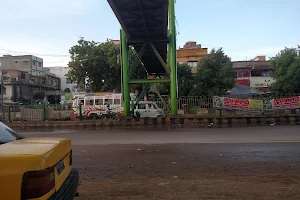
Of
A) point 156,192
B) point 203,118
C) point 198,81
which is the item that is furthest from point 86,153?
point 198,81

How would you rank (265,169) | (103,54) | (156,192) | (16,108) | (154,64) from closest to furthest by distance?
1. (156,192)
2. (265,169)
3. (16,108)
4. (154,64)
5. (103,54)

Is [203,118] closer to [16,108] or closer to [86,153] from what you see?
[86,153]

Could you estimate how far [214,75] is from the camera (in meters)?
29.3

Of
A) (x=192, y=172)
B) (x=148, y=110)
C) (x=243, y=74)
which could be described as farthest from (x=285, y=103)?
(x=243, y=74)

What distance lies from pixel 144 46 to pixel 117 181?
14.5 meters

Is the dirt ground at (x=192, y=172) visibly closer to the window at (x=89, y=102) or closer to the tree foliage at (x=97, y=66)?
the window at (x=89, y=102)

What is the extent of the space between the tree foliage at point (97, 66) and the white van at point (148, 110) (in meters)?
10.2

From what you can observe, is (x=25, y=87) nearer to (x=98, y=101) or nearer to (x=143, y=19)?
(x=98, y=101)

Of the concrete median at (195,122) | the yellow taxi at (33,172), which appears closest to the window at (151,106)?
the concrete median at (195,122)

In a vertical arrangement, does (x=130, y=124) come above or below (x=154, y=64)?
below

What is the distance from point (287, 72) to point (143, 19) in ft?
58.7

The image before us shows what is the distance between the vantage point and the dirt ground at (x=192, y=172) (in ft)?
14.1

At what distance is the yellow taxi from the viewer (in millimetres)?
2270

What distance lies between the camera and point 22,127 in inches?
738
